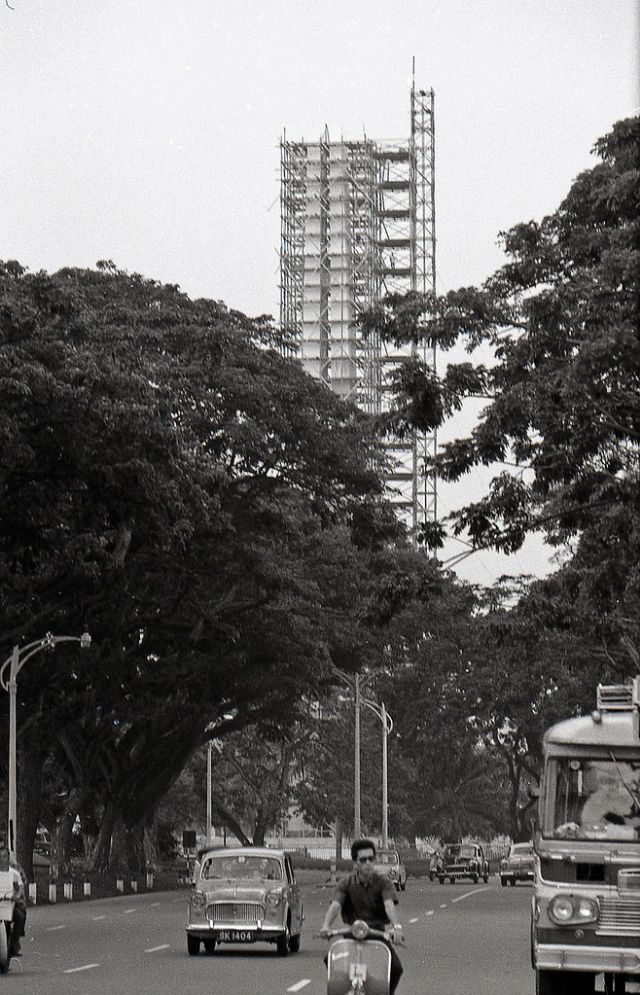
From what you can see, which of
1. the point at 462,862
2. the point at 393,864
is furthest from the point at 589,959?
the point at 462,862

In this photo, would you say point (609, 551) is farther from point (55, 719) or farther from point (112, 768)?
point (112, 768)

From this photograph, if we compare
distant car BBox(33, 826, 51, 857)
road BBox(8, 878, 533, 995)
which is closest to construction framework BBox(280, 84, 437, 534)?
distant car BBox(33, 826, 51, 857)

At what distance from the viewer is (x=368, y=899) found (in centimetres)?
1456

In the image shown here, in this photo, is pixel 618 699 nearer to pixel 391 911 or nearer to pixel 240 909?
pixel 391 911

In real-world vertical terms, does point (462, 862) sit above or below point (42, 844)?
above

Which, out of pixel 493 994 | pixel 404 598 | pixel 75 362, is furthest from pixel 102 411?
pixel 493 994

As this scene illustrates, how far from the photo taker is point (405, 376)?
A: 2280 cm

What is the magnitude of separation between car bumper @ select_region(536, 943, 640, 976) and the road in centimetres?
410

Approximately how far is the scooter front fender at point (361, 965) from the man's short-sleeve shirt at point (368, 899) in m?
0.99

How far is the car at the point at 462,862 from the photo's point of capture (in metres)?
73.8

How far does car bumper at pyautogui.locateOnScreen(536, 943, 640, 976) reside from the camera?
1605 cm

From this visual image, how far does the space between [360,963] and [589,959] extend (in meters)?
3.54

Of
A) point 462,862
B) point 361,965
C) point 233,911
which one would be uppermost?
point 361,965

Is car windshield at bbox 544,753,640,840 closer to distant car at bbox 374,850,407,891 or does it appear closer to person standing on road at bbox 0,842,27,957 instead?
person standing on road at bbox 0,842,27,957
